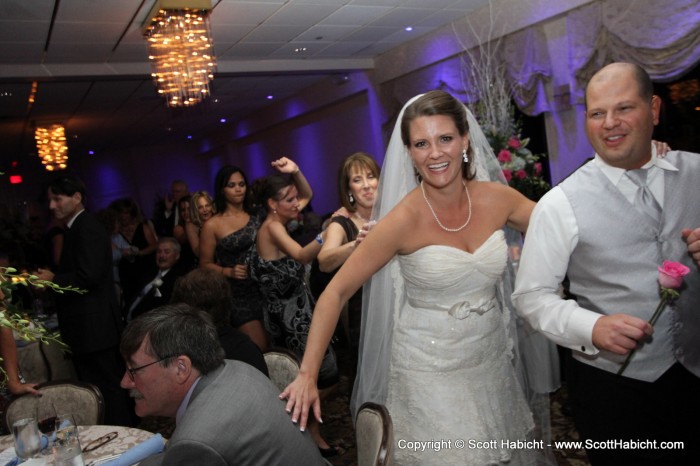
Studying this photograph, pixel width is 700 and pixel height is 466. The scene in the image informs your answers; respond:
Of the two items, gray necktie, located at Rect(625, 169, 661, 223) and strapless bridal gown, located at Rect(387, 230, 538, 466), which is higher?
gray necktie, located at Rect(625, 169, 661, 223)

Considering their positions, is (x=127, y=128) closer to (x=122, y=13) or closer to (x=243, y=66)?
(x=243, y=66)

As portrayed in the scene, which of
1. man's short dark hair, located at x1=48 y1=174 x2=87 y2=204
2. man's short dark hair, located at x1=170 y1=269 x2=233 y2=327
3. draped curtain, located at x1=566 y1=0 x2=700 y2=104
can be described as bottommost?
man's short dark hair, located at x1=170 y1=269 x2=233 y2=327

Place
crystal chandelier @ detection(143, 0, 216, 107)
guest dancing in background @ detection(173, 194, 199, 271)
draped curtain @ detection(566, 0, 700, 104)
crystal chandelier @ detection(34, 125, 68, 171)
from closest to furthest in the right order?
1. crystal chandelier @ detection(143, 0, 216, 107)
2. draped curtain @ detection(566, 0, 700, 104)
3. guest dancing in background @ detection(173, 194, 199, 271)
4. crystal chandelier @ detection(34, 125, 68, 171)

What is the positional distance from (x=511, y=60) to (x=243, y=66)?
3840 millimetres

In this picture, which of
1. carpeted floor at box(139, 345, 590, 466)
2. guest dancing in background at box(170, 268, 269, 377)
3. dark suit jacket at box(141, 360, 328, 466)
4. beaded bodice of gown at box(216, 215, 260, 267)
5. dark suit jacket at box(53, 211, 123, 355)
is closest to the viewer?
dark suit jacket at box(141, 360, 328, 466)

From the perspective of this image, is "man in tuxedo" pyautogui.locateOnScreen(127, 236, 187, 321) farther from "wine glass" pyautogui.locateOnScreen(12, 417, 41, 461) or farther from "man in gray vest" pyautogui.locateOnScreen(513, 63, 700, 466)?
"man in gray vest" pyautogui.locateOnScreen(513, 63, 700, 466)

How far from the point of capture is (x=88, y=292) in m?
3.82

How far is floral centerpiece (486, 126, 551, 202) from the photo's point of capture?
4691mm

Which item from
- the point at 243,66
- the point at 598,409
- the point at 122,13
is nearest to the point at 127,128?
the point at 243,66

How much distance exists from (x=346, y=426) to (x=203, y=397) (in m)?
2.62

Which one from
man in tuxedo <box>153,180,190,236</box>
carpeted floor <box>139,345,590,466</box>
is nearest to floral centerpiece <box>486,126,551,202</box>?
carpeted floor <box>139,345,590,466</box>

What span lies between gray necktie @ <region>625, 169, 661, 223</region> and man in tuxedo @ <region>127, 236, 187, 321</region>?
3494 mm

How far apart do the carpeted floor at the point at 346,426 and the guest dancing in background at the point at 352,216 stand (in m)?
0.39

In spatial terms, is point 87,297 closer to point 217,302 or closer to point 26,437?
point 217,302
